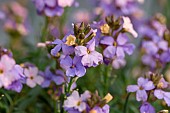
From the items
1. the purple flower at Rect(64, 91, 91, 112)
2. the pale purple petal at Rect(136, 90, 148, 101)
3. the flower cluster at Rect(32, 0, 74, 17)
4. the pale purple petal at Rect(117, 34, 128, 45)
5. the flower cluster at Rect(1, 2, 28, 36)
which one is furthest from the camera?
the flower cluster at Rect(1, 2, 28, 36)

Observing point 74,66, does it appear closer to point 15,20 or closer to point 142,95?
point 142,95

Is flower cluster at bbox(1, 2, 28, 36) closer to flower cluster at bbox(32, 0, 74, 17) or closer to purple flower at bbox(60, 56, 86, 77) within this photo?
flower cluster at bbox(32, 0, 74, 17)

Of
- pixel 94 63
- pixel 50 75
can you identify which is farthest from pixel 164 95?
pixel 50 75

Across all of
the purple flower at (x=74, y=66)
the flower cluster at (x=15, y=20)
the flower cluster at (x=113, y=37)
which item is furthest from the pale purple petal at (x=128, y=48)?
the flower cluster at (x=15, y=20)

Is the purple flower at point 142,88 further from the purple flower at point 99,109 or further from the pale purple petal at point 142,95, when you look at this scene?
the purple flower at point 99,109

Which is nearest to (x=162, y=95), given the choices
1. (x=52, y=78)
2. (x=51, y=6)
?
(x=52, y=78)

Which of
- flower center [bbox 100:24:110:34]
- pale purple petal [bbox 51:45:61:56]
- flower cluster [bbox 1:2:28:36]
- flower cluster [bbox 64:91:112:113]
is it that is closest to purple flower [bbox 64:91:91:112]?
flower cluster [bbox 64:91:112:113]

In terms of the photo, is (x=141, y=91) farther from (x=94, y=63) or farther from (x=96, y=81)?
(x=96, y=81)
